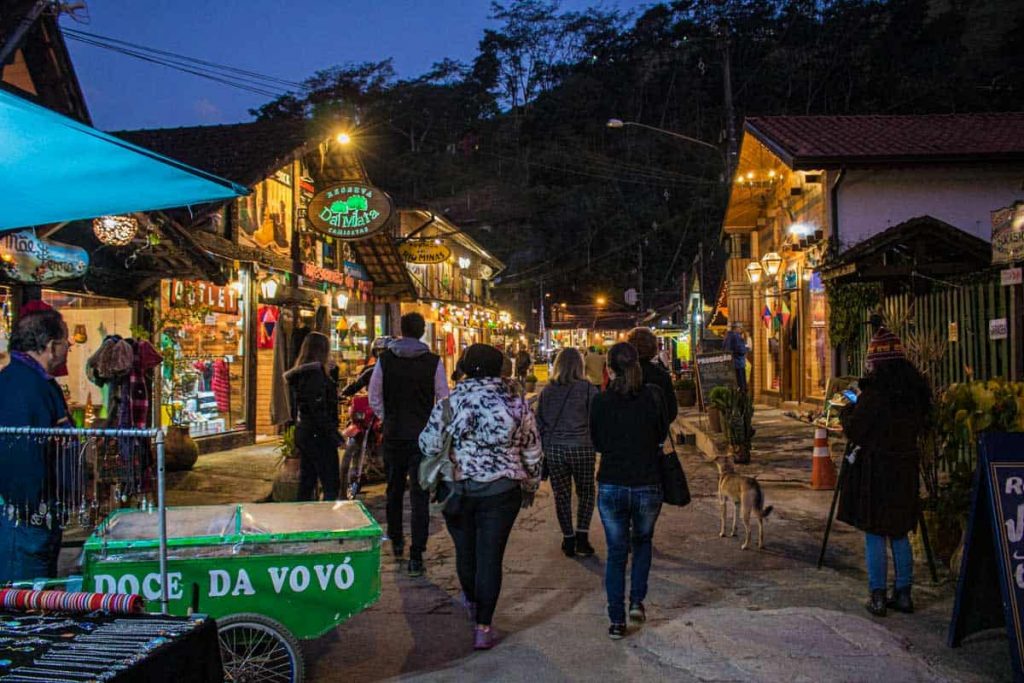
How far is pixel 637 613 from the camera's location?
17.7 ft

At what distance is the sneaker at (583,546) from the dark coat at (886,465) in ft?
8.05

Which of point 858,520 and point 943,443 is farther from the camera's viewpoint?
point 943,443

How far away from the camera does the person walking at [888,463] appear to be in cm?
541

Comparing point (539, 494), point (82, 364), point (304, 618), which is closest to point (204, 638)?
point (304, 618)

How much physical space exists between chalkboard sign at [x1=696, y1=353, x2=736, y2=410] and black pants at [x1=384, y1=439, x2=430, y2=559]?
980cm

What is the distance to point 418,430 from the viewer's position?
6.83 metres

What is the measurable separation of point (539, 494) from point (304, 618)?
21.7 ft

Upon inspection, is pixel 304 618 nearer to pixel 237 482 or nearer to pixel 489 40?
pixel 237 482

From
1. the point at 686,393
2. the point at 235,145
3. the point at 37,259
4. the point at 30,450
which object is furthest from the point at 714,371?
the point at 30,450

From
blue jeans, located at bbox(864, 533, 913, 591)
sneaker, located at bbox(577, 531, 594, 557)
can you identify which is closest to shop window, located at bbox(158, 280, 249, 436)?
sneaker, located at bbox(577, 531, 594, 557)

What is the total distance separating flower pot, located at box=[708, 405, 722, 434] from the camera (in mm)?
13414

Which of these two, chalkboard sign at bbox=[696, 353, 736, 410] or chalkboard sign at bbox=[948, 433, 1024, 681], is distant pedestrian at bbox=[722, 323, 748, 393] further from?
chalkboard sign at bbox=[948, 433, 1024, 681]

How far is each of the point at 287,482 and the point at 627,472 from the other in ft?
17.6

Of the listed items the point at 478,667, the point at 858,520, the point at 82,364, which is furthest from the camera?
the point at 82,364
